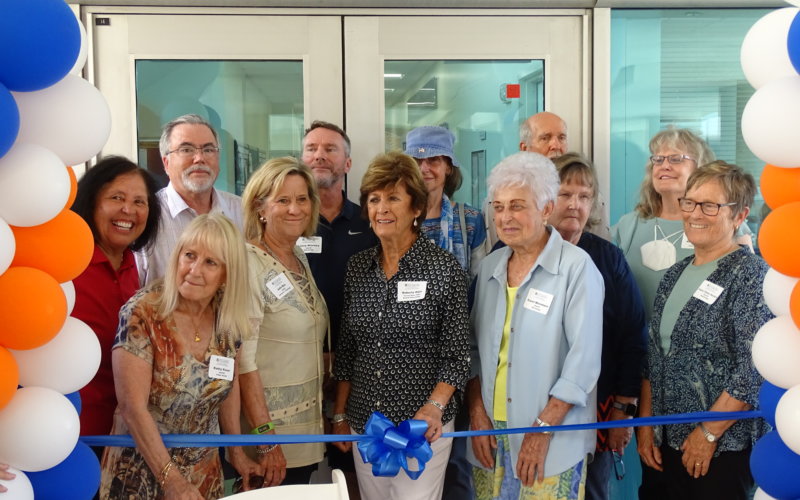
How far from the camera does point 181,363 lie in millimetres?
2277

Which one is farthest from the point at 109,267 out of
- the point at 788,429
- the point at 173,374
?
the point at 788,429

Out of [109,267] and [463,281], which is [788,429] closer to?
[463,281]

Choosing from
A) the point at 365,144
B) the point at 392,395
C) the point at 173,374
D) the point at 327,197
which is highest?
the point at 365,144

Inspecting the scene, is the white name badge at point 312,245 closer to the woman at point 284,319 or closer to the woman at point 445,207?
the woman at point 284,319

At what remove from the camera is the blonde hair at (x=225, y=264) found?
7.77 feet

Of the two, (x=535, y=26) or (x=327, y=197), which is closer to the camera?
(x=327, y=197)

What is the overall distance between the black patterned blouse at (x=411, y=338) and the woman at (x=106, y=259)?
86 centimetres

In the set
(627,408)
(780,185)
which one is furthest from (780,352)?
(627,408)

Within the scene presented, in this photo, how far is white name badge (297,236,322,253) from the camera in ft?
10.5

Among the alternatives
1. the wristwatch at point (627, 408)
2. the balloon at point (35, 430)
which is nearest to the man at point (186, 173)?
the balloon at point (35, 430)

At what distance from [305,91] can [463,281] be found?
1702mm

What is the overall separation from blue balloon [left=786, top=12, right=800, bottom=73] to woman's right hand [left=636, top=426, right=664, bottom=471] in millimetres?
1511

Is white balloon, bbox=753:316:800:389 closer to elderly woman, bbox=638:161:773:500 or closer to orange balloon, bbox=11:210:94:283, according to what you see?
elderly woman, bbox=638:161:773:500

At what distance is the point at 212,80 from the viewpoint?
3842 mm
